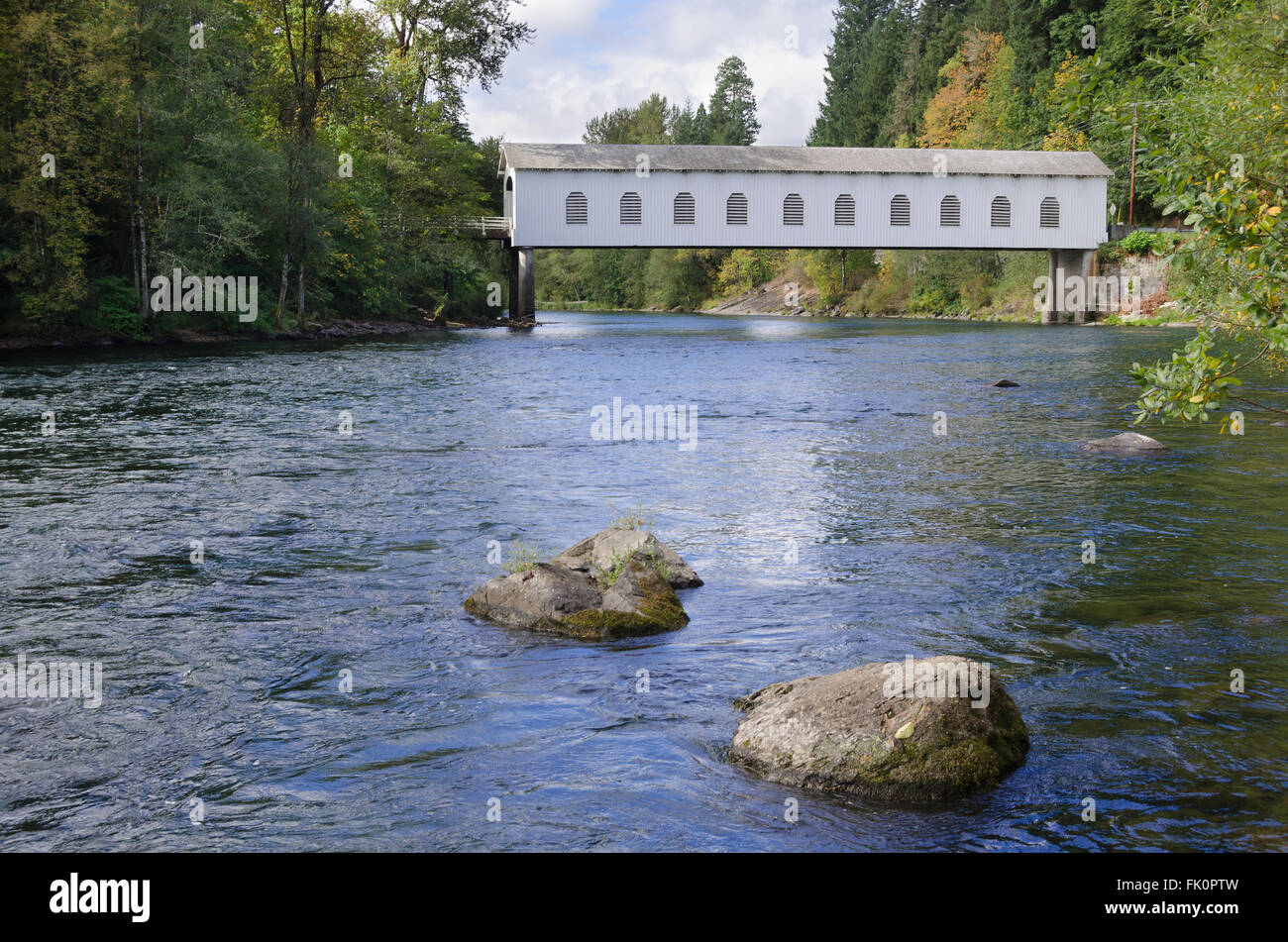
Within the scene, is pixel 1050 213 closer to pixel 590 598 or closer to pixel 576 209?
pixel 576 209

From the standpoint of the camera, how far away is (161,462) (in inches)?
558

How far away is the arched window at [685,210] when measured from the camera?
44.1 m

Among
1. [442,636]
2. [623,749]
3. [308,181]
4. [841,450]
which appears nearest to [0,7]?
[308,181]

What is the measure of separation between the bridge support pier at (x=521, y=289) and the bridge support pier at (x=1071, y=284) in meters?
22.0

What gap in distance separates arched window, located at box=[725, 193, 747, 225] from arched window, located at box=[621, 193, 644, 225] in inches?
130

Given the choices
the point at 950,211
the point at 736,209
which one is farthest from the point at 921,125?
the point at 736,209

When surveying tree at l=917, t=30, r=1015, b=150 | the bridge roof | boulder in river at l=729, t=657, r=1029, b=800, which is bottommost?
boulder in river at l=729, t=657, r=1029, b=800

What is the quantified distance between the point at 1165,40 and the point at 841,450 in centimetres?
4333

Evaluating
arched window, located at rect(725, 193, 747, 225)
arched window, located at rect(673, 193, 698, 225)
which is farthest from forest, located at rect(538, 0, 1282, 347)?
arched window, located at rect(673, 193, 698, 225)

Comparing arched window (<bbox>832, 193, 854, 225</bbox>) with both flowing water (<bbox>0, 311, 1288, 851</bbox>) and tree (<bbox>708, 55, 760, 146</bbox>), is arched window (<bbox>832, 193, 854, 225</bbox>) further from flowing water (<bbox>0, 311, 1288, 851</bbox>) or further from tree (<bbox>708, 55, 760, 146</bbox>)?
tree (<bbox>708, 55, 760, 146</bbox>)

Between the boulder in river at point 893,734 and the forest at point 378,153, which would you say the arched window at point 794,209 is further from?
the boulder in river at point 893,734

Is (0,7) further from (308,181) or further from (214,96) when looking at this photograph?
(308,181)

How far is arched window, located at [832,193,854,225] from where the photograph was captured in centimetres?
4526

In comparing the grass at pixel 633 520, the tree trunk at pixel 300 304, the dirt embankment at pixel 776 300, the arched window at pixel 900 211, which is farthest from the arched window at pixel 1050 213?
the grass at pixel 633 520
